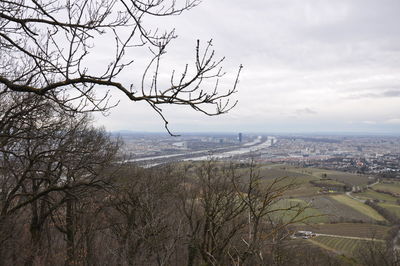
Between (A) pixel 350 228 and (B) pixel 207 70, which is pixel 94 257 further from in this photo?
(A) pixel 350 228

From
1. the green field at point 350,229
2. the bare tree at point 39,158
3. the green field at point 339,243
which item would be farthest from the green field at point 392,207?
the bare tree at point 39,158

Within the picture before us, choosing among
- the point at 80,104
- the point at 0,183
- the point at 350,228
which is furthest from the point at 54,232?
the point at 350,228

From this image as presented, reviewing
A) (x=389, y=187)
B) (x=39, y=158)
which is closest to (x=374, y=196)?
(x=389, y=187)

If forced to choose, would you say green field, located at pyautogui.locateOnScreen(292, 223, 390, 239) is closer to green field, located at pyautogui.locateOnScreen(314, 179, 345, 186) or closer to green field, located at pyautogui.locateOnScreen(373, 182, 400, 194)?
green field, located at pyautogui.locateOnScreen(314, 179, 345, 186)

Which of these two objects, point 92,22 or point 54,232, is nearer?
point 92,22

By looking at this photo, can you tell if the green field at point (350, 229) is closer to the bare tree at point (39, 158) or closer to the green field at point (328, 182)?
the green field at point (328, 182)

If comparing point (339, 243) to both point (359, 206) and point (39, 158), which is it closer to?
point (359, 206)
